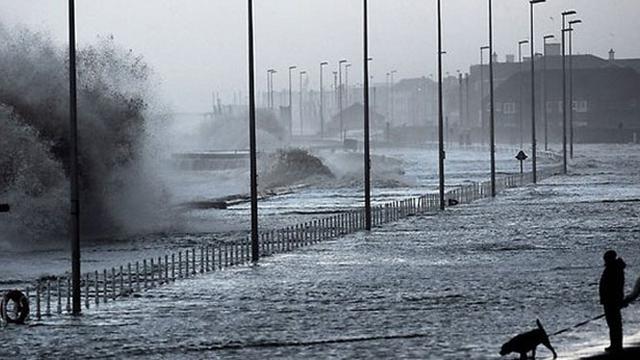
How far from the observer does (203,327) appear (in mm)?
31219

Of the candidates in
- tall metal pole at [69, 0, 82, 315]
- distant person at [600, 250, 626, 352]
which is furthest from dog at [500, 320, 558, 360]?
tall metal pole at [69, 0, 82, 315]

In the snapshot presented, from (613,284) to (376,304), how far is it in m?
10.3

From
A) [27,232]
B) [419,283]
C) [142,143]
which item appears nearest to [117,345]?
[419,283]

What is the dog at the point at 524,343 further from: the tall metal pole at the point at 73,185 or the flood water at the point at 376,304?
the tall metal pole at the point at 73,185

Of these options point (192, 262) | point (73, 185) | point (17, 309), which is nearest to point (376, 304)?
point (73, 185)

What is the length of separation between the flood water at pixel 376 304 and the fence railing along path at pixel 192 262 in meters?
0.88

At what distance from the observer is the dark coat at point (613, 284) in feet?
81.8

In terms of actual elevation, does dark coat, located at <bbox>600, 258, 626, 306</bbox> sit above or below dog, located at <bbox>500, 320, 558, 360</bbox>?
above

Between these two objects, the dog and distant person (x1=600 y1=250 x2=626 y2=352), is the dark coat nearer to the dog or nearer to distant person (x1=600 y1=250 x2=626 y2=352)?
distant person (x1=600 y1=250 x2=626 y2=352)

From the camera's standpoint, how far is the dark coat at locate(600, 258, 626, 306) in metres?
24.9

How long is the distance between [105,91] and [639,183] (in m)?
36.1

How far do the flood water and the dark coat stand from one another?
1.13 metres

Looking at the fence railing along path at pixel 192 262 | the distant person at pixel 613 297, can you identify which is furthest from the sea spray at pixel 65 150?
the distant person at pixel 613 297

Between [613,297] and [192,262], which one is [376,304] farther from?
[192,262]
